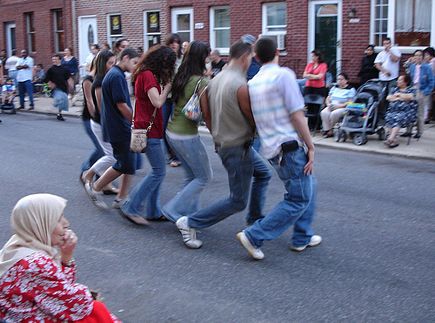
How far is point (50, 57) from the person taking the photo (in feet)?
84.2

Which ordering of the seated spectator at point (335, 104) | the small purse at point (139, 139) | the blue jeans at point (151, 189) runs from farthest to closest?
the seated spectator at point (335, 104), the blue jeans at point (151, 189), the small purse at point (139, 139)

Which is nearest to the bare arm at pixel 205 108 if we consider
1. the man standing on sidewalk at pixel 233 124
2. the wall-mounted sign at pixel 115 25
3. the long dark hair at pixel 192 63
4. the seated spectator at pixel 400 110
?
the man standing on sidewalk at pixel 233 124

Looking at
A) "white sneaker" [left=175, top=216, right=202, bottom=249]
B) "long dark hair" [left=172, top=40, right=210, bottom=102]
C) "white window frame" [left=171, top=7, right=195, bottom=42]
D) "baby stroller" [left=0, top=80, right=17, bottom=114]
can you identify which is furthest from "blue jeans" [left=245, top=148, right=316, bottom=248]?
"baby stroller" [left=0, top=80, right=17, bottom=114]

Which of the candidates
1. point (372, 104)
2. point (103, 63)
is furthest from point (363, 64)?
point (103, 63)

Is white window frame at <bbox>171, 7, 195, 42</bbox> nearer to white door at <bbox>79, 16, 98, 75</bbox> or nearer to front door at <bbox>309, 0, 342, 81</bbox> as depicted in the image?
white door at <bbox>79, 16, 98, 75</bbox>

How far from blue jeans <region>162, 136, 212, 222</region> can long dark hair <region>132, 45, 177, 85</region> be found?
59 cm

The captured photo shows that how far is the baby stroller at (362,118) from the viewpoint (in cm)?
1197

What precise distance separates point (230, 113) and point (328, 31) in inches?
457

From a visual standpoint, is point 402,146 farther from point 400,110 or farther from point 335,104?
point 335,104

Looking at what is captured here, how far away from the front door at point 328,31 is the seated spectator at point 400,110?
13.8 feet

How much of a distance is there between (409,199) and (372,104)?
15.5 ft

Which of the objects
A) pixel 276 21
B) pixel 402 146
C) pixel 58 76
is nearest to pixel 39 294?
pixel 402 146

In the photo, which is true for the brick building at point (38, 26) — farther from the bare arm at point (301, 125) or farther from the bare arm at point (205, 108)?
the bare arm at point (301, 125)

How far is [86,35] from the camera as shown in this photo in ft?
78.7
